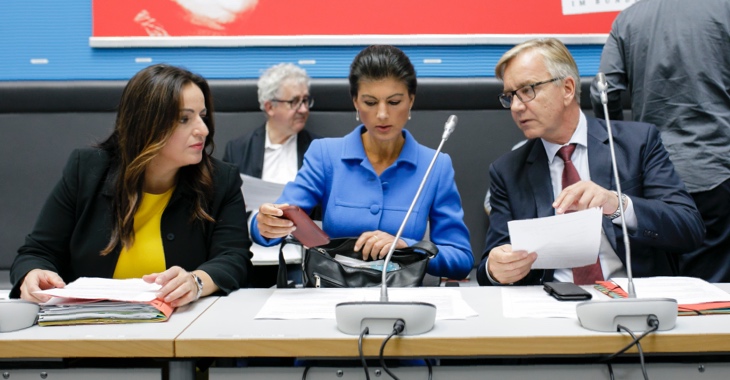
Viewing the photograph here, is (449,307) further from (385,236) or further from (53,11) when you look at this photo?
(53,11)

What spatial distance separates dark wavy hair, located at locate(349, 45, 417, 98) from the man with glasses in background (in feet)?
3.12

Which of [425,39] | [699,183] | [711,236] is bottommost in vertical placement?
[711,236]

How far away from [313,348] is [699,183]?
1624 millimetres

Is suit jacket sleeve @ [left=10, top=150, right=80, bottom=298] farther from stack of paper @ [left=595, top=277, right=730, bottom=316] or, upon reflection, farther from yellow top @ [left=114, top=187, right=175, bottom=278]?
stack of paper @ [left=595, top=277, right=730, bottom=316]

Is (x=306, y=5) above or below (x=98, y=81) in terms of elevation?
above

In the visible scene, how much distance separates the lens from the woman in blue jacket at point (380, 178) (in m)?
1.88


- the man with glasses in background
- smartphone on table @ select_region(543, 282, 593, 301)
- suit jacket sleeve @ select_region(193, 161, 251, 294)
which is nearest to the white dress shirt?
the man with glasses in background

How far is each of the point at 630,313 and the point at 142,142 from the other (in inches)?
48.0

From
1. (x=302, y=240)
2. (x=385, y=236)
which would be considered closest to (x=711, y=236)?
(x=385, y=236)

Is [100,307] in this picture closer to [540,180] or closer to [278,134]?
[540,180]

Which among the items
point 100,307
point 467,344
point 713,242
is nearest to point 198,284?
point 100,307

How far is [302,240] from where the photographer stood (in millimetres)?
1535

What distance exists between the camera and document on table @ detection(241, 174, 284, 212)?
2.39 metres

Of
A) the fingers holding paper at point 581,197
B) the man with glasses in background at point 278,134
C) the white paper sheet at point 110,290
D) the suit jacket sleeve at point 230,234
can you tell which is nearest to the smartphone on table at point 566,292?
the fingers holding paper at point 581,197
